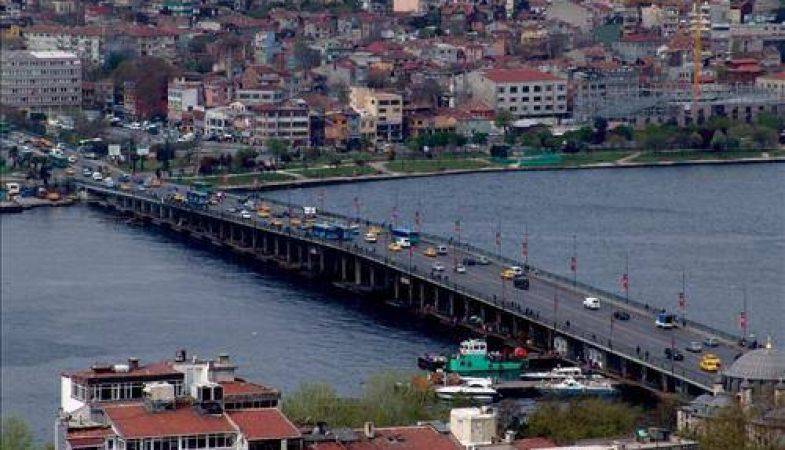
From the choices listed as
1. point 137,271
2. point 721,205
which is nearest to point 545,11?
point 721,205

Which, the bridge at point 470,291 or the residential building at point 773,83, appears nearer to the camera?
the bridge at point 470,291

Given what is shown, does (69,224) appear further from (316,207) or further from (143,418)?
(143,418)

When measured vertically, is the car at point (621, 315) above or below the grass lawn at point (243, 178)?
above

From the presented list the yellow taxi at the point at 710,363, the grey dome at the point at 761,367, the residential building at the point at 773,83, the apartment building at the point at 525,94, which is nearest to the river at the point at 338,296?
the yellow taxi at the point at 710,363

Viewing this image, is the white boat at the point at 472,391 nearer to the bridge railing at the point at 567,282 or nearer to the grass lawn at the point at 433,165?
the bridge railing at the point at 567,282

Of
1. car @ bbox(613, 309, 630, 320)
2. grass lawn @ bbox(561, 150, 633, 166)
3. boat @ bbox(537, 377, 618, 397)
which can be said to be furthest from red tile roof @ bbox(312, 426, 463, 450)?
grass lawn @ bbox(561, 150, 633, 166)

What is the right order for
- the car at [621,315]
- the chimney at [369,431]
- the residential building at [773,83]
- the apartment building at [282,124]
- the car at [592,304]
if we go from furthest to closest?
1. the residential building at [773,83]
2. the apartment building at [282,124]
3. the car at [592,304]
4. the car at [621,315]
5. the chimney at [369,431]

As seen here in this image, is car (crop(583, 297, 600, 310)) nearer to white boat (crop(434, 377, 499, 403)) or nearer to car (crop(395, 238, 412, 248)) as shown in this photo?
white boat (crop(434, 377, 499, 403))
